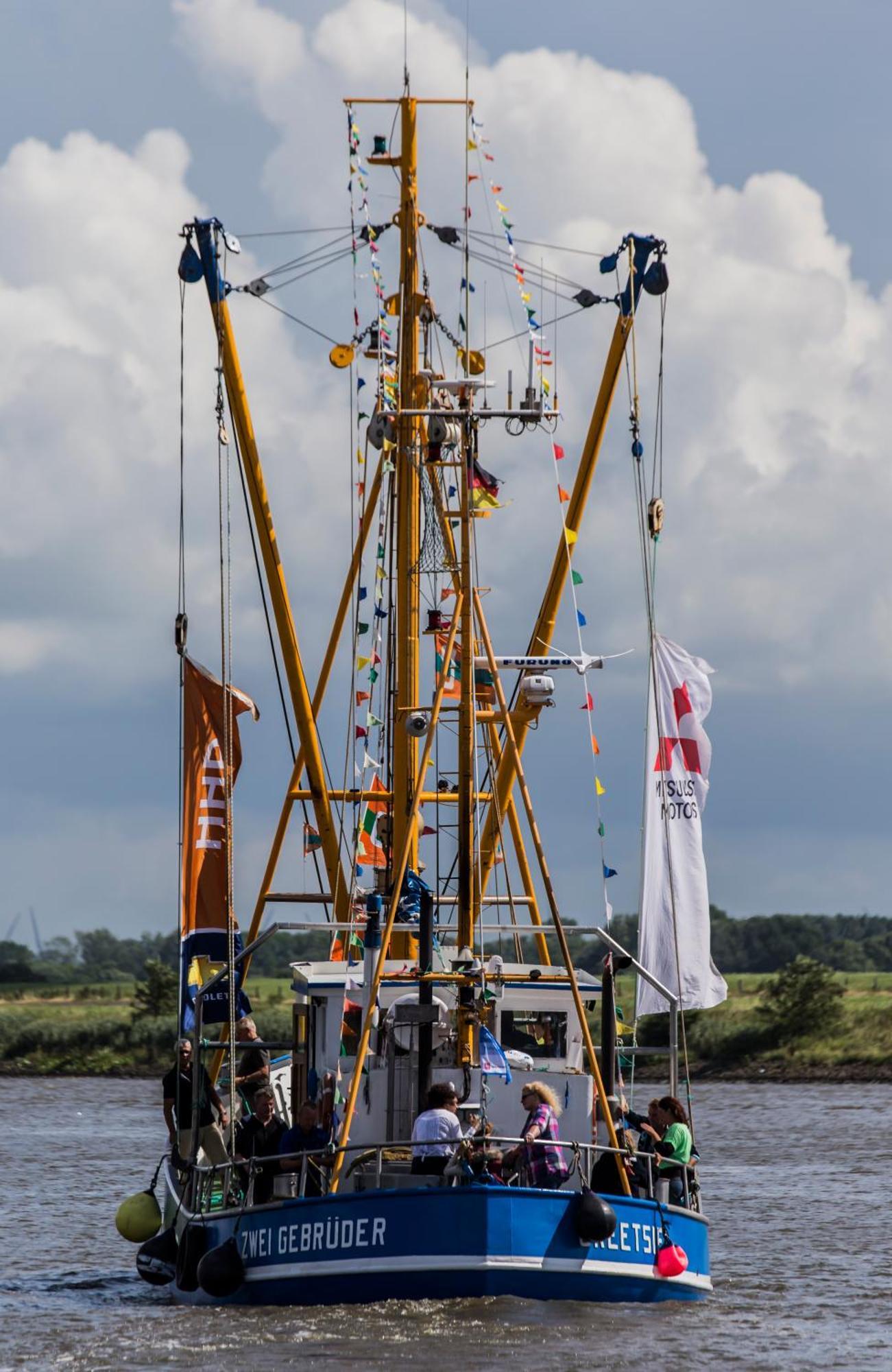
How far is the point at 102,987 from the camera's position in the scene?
10344 centimetres

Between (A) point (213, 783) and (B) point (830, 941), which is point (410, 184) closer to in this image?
(A) point (213, 783)

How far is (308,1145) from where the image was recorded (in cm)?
2244

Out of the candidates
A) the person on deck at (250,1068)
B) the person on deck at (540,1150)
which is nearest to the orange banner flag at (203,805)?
the person on deck at (250,1068)

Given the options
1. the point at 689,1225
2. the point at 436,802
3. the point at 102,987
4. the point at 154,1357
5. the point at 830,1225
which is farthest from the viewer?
the point at 102,987

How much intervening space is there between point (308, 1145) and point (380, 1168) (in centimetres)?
171

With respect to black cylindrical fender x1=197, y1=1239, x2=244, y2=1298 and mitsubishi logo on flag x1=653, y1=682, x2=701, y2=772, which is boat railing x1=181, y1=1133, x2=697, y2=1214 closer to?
black cylindrical fender x1=197, y1=1239, x2=244, y2=1298

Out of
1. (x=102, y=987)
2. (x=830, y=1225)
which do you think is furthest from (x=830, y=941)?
(x=830, y=1225)

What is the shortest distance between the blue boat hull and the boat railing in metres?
0.36

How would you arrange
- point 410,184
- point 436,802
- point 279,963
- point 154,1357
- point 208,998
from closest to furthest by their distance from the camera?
1. point 154,1357
2. point 208,998
3. point 436,802
4. point 410,184
5. point 279,963

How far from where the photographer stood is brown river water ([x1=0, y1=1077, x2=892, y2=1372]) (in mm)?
20484

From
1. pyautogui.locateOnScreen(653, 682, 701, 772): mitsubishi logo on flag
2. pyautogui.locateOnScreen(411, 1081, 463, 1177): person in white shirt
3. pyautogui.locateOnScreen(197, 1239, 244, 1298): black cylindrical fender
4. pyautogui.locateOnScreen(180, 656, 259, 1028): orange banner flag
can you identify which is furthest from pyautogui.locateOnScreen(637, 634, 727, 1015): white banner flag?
pyautogui.locateOnScreen(197, 1239, 244, 1298): black cylindrical fender

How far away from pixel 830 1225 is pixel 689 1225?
1188cm

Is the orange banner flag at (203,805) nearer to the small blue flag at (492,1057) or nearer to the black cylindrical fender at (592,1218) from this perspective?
the small blue flag at (492,1057)

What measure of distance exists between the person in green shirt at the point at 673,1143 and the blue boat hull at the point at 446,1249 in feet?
3.52
